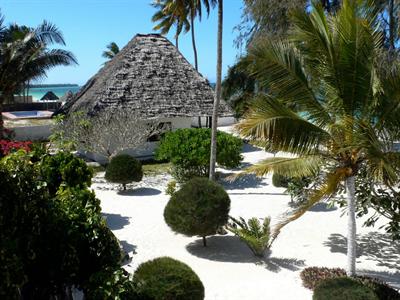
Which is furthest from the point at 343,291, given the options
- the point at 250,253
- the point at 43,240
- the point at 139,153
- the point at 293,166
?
the point at 139,153

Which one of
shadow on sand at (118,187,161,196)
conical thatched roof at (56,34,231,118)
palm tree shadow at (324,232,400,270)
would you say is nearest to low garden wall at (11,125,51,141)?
conical thatched roof at (56,34,231,118)

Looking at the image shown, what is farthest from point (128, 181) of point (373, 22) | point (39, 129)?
point (39, 129)

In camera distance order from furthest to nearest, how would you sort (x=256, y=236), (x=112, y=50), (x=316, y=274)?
(x=112, y=50) < (x=256, y=236) < (x=316, y=274)

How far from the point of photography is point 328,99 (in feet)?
23.4

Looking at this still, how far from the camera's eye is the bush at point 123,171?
14.6 m

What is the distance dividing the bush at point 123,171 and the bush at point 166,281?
28.8ft

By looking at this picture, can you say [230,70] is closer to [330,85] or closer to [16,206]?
[330,85]

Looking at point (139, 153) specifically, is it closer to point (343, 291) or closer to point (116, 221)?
point (116, 221)

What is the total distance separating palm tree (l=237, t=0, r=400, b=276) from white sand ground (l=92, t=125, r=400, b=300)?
1624 mm

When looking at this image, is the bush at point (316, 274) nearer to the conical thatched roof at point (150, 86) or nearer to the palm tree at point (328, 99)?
the palm tree at point (328, 99)

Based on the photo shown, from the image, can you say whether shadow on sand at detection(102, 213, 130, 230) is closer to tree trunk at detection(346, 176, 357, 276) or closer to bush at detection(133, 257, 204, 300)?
bush at detection(133, 257, 204, 300)

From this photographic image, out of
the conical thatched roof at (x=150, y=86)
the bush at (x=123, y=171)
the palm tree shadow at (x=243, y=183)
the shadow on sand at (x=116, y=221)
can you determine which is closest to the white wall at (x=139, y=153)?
the conical thatched roof at (x=150, y=86)

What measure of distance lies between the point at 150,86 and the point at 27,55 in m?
6.28

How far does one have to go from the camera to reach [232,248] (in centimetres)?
982
